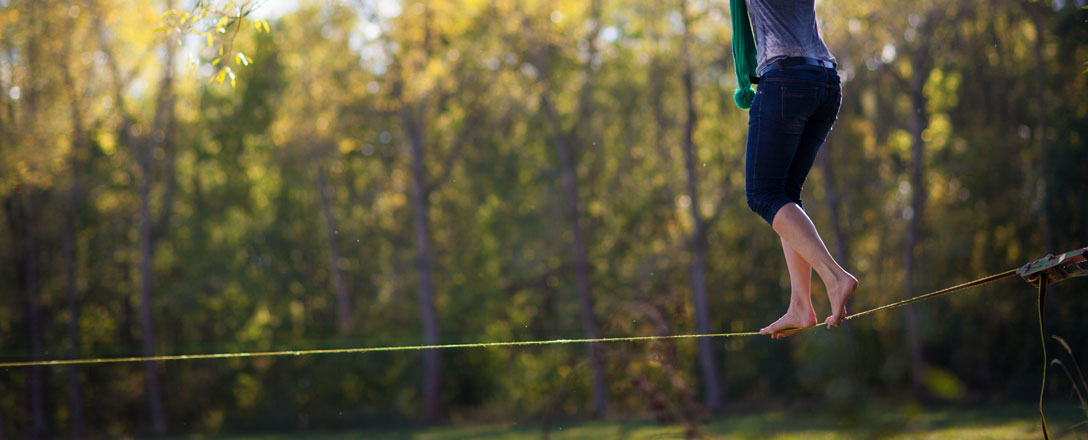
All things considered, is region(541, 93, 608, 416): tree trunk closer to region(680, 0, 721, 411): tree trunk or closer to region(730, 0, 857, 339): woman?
region(680, 0, 721, 411): tree trunk

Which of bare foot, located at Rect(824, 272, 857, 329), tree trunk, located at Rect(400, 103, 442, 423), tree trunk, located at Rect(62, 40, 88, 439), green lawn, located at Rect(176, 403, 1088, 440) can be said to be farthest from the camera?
Answer: tree trunk, located at Rect(400, 103, 442, 423)

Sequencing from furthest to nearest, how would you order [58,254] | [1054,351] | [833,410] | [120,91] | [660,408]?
[58,254]
[120,91]
[1054,351]
[660,408]
[833,410]

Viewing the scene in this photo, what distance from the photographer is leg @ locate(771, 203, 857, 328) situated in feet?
10.2

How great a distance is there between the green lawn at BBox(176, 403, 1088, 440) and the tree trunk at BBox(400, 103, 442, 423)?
1.44 m

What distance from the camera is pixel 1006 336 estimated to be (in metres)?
19.5

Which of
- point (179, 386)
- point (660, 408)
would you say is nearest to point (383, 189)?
point (179, 386)

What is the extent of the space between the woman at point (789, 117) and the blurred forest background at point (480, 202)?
16.1 meters

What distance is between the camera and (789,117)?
119 inches

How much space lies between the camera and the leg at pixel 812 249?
3.12 meters

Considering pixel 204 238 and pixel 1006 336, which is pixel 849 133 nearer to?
pixel 1006 336

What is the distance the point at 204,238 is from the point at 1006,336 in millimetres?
19166

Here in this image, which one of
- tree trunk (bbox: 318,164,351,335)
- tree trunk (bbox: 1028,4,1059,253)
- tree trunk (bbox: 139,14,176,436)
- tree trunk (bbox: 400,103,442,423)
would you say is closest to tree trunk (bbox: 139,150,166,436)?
tree trunk (bbox: 139,14,176,436)

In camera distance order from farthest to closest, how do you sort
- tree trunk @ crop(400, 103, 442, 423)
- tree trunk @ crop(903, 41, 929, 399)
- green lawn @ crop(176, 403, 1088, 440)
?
tree trunk @ crop(400, 103, 442, 423), tree trunk @ crop(903, 41, 929, 399), green lawn @ crop(176, 403, 1088, 440)

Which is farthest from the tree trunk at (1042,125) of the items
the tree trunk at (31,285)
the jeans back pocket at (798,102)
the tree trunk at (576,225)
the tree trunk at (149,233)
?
the tree trunk at (31,285)
